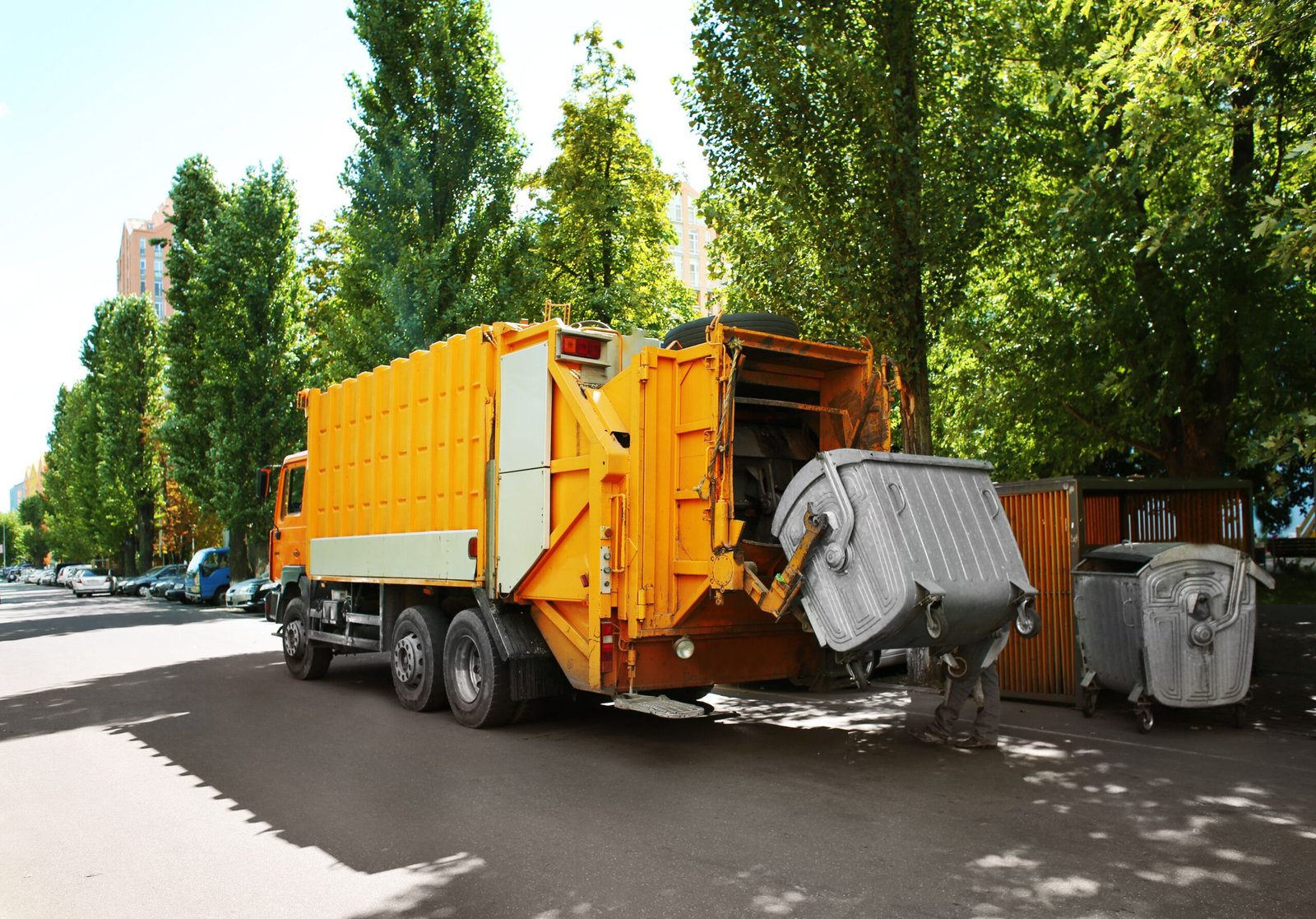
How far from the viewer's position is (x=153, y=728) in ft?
29.1

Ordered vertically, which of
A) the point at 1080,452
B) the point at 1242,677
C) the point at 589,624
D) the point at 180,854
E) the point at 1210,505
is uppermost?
the point at 1080,452

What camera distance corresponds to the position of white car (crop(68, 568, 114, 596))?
4597 cm

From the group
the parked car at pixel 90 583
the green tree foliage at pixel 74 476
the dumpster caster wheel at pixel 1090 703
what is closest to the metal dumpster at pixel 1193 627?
the dumpster caster wheel at pixel 1090 703

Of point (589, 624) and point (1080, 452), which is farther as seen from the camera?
point (1080, 452)

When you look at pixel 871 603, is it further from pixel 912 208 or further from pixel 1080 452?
pixel 1080 452

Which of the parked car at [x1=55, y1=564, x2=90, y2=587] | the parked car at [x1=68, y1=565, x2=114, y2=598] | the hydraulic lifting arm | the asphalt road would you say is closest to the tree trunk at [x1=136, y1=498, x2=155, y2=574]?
the parked car at [x1=68, y1=565, x2=114, y2=598]

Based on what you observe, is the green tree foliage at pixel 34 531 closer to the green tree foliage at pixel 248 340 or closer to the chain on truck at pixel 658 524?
the green tree foliage at pixel 248 340

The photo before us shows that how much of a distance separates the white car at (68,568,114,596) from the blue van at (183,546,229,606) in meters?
14.8

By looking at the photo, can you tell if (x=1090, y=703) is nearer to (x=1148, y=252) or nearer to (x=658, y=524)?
(x=658, y=524)

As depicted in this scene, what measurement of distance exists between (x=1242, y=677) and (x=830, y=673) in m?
3.29

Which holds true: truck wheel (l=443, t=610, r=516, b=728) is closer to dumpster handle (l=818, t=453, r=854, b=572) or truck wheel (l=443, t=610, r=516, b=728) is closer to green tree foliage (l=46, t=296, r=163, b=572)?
dumpster handle (l=818, t=453, r=854, b=572)

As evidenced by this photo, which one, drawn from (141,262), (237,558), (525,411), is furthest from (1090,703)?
(141,262)

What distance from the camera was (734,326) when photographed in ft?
24.6

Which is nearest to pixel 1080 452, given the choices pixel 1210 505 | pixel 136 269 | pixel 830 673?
pixel 1210 505
